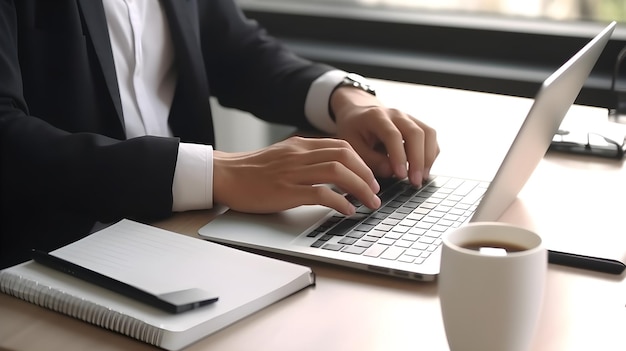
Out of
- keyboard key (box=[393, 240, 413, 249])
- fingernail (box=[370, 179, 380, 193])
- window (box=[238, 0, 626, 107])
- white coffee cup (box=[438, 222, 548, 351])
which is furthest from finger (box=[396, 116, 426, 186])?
window (box=[238, 0, 626, 107])

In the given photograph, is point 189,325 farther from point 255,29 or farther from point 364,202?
point 255,29

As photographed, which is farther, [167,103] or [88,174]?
[167,103]

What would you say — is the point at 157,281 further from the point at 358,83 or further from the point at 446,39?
the point at 446,39

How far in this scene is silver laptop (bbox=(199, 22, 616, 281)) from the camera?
98 cm

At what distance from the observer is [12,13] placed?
4.21 ft

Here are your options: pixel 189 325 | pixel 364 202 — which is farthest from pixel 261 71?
pixel 189 325

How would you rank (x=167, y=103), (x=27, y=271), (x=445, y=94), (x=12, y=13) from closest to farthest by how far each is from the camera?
1. (x=27, y=271)
2. (x=12, y=13)
3. (x=167, y=103)
4. (x=445, y=94)

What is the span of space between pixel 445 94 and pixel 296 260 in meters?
0.86

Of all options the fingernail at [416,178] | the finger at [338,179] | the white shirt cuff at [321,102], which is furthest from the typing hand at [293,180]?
the white shirt cuff at [321,102]

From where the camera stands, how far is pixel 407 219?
1103 mm

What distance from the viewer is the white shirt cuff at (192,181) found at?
43.8 inches

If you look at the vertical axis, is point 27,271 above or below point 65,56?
below

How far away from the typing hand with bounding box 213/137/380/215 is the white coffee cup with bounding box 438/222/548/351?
0.33 m

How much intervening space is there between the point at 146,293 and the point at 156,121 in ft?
2.43
